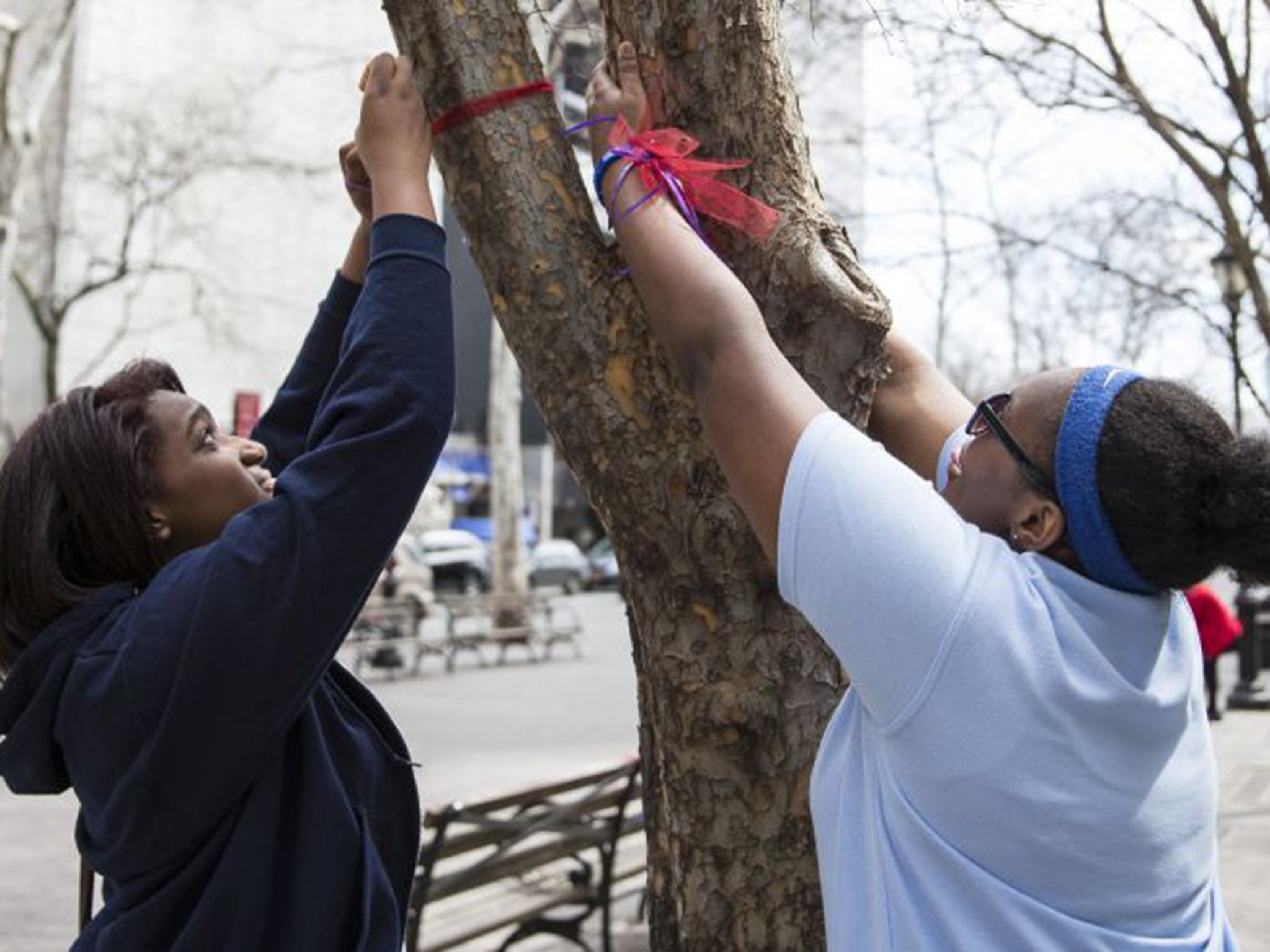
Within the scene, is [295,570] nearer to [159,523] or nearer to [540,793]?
[159,523]

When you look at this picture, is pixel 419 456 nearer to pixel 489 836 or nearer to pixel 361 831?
pixel 361 831

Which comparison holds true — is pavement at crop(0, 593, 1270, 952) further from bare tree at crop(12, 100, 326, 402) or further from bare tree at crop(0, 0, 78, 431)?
bare tree at crop(12, 100, 326, 402)

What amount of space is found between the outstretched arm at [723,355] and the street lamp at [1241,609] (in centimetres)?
1030

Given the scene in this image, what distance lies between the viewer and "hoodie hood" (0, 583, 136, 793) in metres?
1.55

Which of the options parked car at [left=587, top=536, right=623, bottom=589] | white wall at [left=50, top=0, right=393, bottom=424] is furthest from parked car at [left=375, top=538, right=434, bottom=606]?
parked car at [left=587, top=536, right=623, bottom=589]

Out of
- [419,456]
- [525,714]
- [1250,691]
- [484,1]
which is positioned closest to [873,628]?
[419,456]

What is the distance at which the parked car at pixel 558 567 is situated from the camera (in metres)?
34.3

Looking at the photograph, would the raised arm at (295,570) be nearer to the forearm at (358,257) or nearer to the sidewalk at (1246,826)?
the forearm at (358,257)

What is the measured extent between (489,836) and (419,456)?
3.23m

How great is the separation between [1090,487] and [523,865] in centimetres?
367

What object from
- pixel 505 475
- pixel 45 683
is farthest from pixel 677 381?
pixel 505 475

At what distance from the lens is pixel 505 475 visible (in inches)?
747

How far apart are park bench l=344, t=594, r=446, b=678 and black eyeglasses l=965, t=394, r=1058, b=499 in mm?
13021

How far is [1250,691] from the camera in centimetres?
1280
